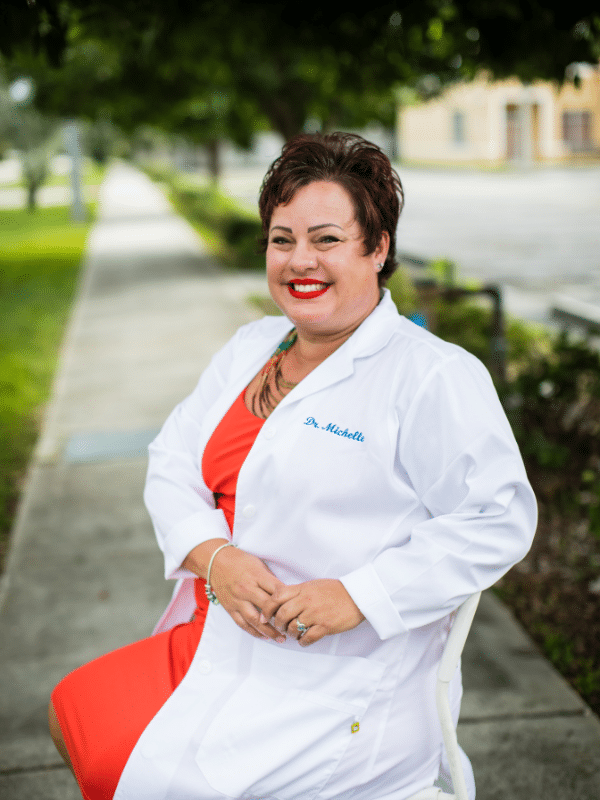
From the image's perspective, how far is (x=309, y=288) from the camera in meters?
1.84

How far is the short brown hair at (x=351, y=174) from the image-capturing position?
5.87 ft

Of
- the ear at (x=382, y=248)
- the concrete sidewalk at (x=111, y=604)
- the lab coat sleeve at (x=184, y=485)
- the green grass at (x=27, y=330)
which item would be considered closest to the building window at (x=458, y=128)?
the green grass at (x=27, y=330)

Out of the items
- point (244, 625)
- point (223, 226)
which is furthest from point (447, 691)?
point (223, 226)

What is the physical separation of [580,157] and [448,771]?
4411 centimetres

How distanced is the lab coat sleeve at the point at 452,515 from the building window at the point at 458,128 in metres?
54.0

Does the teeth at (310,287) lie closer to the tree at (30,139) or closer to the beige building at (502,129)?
the tree at (30,139)

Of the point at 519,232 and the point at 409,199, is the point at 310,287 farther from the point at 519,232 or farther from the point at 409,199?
the point at 409,199

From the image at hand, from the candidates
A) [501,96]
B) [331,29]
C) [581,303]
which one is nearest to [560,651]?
[331,29]

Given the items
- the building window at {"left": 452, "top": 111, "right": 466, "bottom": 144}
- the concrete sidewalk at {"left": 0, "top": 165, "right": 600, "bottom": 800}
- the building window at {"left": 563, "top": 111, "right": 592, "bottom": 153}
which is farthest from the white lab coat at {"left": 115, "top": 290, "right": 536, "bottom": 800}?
the building window at {"left": 452, "top": 111, "right": 466, "bottom": 144}

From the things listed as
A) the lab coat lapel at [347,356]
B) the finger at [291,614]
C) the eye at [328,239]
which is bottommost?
the finger at [291,614]

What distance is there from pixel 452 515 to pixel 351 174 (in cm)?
74

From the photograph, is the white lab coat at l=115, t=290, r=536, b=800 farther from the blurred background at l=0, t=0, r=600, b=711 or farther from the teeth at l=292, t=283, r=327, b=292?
the blurred background at l=0, t=0, r=600, b=711

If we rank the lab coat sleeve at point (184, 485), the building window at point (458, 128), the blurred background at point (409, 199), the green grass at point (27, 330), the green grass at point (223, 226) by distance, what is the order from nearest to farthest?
the lab coat sleeve at point (184, 485)
the blurred background at point (409, 199)
the green grass at point (27, 330)
the green grass at point (223, 226)
the building window at point (458, 128)

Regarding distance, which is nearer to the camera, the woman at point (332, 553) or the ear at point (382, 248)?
the woman at point (332, 553)
